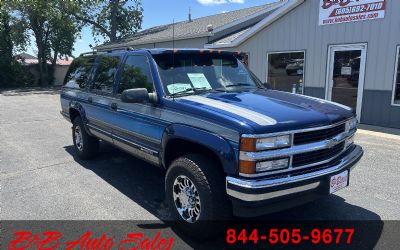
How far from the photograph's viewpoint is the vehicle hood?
10.0 feet

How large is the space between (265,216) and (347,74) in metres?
7.54

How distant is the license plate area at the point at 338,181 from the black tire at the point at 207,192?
3.35ft

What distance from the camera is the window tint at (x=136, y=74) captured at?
4.28 meters

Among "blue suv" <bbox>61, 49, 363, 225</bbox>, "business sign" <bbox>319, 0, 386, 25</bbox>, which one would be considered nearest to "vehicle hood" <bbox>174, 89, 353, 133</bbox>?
"blue suv" <bbox>61, 49, 363, 225</bbox>

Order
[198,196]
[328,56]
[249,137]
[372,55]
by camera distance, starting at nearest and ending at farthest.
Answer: [249,137], [198,196], [372,55], [328,56]

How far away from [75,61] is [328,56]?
7.40m

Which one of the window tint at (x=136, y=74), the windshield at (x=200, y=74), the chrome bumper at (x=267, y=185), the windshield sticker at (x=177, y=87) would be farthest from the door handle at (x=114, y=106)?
the chrome bumper at (x=267, y=185)

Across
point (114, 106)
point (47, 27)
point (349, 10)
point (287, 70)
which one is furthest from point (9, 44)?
point (114, 106)

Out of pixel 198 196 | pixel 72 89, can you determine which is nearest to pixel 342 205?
pixel 198 196

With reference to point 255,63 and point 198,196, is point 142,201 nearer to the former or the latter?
point 198,196

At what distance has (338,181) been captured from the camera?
3.44 m

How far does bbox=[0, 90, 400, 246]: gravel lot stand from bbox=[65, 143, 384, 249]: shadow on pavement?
12 mm

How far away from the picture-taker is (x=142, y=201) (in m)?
4.50

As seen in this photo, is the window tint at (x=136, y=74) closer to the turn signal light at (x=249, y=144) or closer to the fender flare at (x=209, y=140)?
the fender flare at (x=209, y=140)
